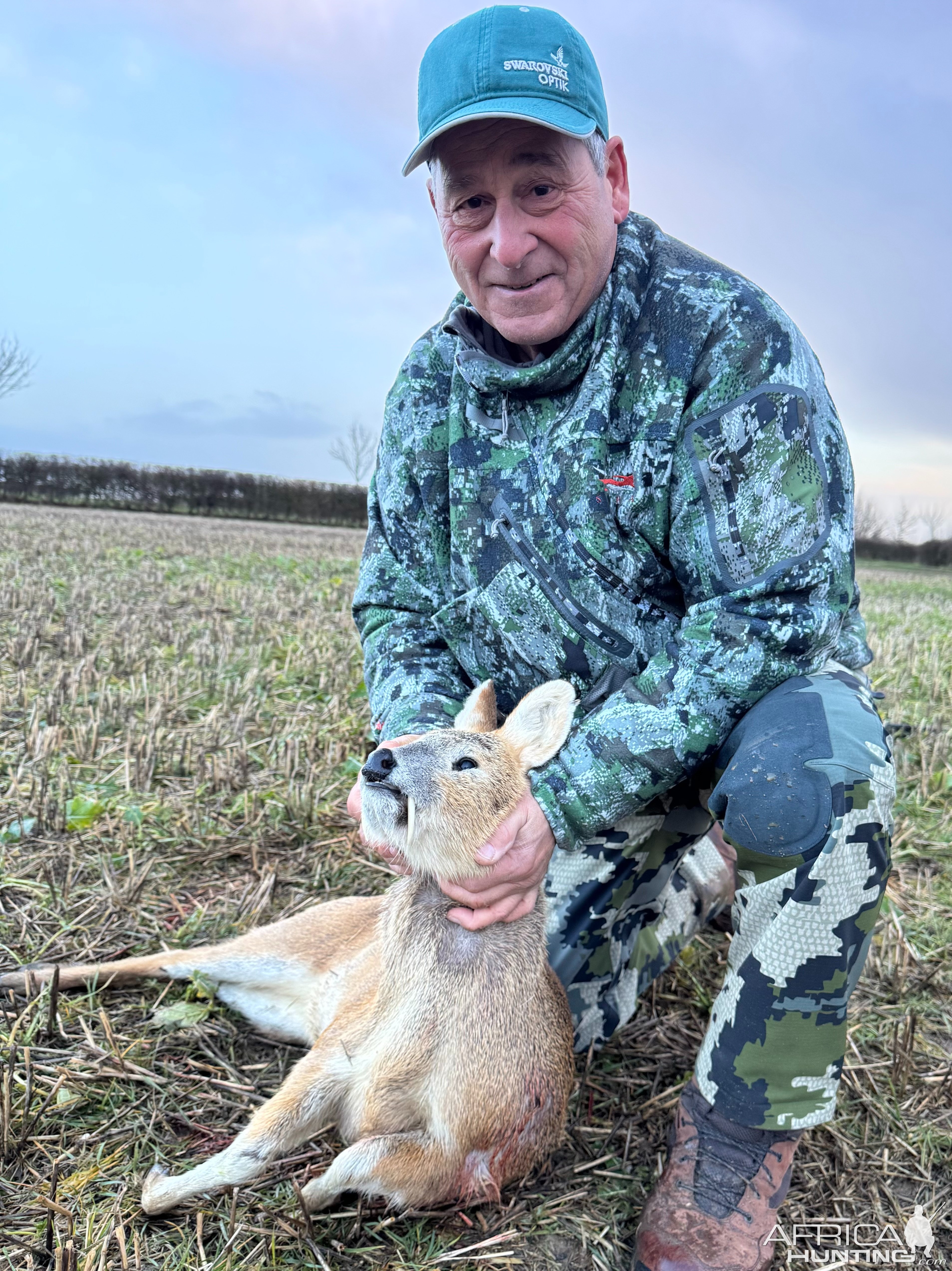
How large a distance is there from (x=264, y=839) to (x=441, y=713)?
1.54 meters

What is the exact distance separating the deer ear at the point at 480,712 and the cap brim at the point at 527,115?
1782 mm

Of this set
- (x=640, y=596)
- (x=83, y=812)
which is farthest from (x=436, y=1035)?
(x=83, y=812)

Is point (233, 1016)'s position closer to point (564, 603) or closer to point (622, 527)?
point (564, 603)

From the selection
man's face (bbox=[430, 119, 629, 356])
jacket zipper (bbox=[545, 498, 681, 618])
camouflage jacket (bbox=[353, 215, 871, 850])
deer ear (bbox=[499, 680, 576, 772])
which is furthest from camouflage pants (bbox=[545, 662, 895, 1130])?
man's face (bbox=[430, 119, 629, 356])

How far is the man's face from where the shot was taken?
116 inches

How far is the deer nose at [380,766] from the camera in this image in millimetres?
2537

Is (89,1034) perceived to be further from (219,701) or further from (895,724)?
(895,724)

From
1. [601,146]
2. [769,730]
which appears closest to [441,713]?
[769,730]

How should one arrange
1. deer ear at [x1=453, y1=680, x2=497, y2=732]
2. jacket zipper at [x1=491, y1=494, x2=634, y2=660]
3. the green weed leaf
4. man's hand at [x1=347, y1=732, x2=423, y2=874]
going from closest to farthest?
man's hand at [x1=347, y1=732, x2=423, y2=874] → deer ear at [x1=453, y1=680, x2=497, y2=732] → jacket zipper at [x1=491, y1=494, x2=634, y2=660] → the green weed leaf

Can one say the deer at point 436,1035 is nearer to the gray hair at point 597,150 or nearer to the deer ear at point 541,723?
the deer ear at point 541,723

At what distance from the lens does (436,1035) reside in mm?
2678

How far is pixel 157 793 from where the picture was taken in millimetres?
4719

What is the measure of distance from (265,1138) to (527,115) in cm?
314

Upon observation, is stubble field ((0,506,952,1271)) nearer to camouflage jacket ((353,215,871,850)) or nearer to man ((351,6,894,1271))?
man ((351,6,894,1271))
